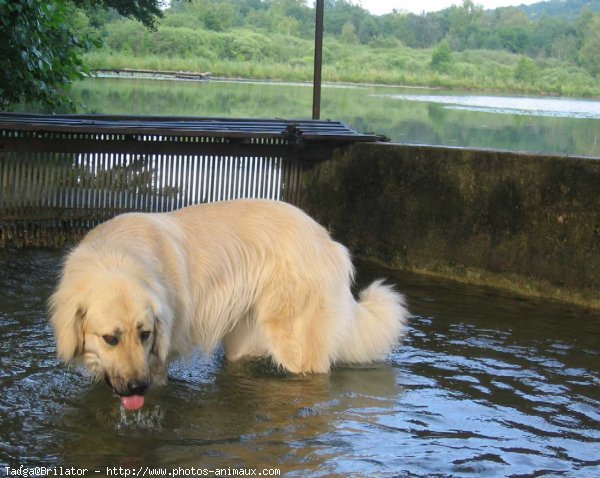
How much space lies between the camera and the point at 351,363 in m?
6.14

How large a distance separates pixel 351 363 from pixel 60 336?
230cm

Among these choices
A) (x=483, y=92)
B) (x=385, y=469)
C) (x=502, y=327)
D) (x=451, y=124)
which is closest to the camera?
(x=385, y=469)

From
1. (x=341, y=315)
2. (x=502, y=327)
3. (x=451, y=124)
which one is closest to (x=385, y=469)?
(x=341, y=315)

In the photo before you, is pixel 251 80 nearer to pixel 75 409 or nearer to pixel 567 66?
pixel 567 66

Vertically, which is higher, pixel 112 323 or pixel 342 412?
pixel 112 323

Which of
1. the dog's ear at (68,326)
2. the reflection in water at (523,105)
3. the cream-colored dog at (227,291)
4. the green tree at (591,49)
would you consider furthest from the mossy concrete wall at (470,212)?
the green tree at (591,49)

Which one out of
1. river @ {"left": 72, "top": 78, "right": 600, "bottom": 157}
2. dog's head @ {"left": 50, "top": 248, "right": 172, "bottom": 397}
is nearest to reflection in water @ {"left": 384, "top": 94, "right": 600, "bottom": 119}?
river @ {"left": 72, "top": 78, "right": 600, "bottom": 157}

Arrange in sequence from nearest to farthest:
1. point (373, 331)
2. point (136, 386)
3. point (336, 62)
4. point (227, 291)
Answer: point (136, 386), point (227, 291), point (373, 331), point (336, 62)

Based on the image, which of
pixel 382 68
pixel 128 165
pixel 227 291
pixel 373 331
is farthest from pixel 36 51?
pixel 382 68

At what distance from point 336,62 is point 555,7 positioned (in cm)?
1553

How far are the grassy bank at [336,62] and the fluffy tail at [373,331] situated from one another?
26322 millimetres

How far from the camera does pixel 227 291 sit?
5637mm

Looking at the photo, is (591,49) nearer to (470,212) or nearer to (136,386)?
(470,212)

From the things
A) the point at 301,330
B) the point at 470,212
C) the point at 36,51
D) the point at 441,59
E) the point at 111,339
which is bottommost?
the point at 301,330
